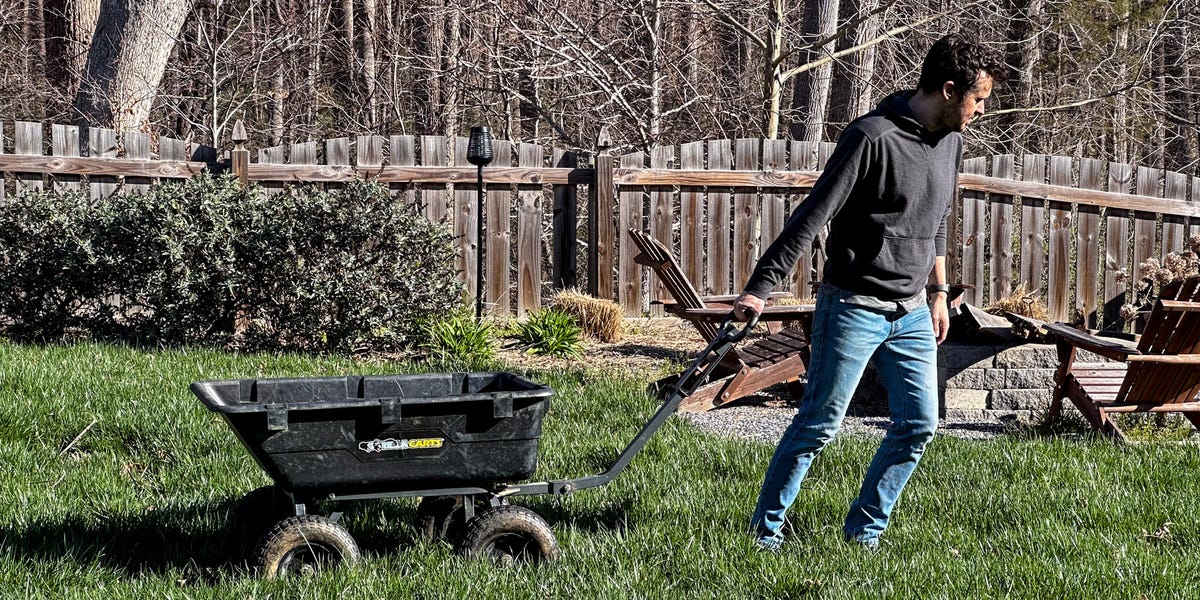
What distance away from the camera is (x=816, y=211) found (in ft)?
12.4

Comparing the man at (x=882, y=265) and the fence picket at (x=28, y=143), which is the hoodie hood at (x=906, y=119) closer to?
the man at (x=882, y=265)

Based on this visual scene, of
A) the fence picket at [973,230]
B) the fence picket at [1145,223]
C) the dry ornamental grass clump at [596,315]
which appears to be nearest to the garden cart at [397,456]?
the dry ornamental grass clump at [596,315]

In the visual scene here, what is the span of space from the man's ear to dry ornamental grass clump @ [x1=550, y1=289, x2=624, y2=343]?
6289 mm

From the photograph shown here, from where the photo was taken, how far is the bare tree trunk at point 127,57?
509 inches

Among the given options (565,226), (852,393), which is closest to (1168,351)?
(852,393)

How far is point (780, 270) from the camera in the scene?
380cm

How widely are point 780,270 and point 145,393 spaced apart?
4011 millimetres

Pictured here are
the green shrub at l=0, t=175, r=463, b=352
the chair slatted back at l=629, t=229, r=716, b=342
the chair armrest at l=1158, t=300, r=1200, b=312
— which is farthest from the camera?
the green shrub at l=0, t=175, r=463, b=352

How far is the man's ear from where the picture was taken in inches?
148

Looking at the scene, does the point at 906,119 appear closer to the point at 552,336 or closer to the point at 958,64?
the point at 958,64

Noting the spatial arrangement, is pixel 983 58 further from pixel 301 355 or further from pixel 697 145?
pixel 697 145

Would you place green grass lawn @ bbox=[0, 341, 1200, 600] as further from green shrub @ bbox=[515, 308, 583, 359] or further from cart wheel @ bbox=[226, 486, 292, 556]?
green shrub @ bbox=[515, 308, 583, 359]

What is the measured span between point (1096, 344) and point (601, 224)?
527 cm

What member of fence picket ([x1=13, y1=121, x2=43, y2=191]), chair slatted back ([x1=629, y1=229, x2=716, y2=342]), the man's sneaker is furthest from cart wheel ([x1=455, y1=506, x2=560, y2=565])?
fence picket ([x1=13, y1=121, x2=43, y2=191])
